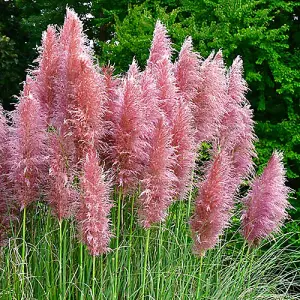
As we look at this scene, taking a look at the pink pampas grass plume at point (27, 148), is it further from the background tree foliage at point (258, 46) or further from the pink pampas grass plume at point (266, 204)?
the background tree foliage at point (258, 46)

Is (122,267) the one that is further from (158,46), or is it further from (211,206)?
(158,46)

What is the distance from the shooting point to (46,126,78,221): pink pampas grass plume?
251cm

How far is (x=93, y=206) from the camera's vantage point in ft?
7.72

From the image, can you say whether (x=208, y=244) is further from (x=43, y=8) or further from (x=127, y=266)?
(x=43, y=8)

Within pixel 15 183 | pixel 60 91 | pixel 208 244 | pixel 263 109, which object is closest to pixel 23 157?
pixel 15 183

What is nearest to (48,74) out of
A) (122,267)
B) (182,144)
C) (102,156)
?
(102,156)

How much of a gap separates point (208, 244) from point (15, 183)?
96cm

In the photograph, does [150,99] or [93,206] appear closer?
[93,206]

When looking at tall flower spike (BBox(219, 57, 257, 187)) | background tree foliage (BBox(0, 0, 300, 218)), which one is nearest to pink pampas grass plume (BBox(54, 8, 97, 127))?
tall flower spike (BBox(219, 57, 257, 187))

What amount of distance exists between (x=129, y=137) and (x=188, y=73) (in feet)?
2.33

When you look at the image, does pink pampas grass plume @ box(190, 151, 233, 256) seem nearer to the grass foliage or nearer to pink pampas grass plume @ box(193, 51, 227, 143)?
the grass foliage

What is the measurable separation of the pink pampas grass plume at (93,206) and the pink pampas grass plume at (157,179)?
0.20 m

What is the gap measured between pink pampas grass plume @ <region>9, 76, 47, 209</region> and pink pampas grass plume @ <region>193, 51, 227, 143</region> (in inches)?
35.5

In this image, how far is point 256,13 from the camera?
5.35 metres
